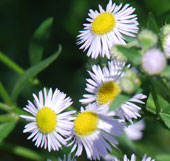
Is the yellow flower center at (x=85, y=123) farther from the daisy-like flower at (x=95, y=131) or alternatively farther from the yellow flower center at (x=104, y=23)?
the yellow flower center at (x=104, y=23)

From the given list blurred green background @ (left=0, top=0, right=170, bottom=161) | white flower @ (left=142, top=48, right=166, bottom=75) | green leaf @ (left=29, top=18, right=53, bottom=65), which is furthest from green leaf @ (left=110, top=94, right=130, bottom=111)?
blurred green background @ (left=0, top=0, right=170, bottom=161)

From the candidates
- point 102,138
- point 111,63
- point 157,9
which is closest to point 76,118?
point 102,138

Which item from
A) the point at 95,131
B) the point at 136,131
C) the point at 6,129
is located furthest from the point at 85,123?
the point at 136,131

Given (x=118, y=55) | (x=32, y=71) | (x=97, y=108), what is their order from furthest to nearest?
(x=32, y=71), (x=97, y=108), (x=118, y=55)

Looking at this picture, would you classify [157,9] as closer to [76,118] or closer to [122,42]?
[122,42]

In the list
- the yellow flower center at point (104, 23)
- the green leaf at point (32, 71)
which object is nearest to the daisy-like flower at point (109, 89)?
the yellow flower center at point (104, 23)

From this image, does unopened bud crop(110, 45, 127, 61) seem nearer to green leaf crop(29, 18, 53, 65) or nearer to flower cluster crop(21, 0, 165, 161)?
flower cluster crop(21, 0, 165, 161)

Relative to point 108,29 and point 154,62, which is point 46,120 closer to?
point 108,29
